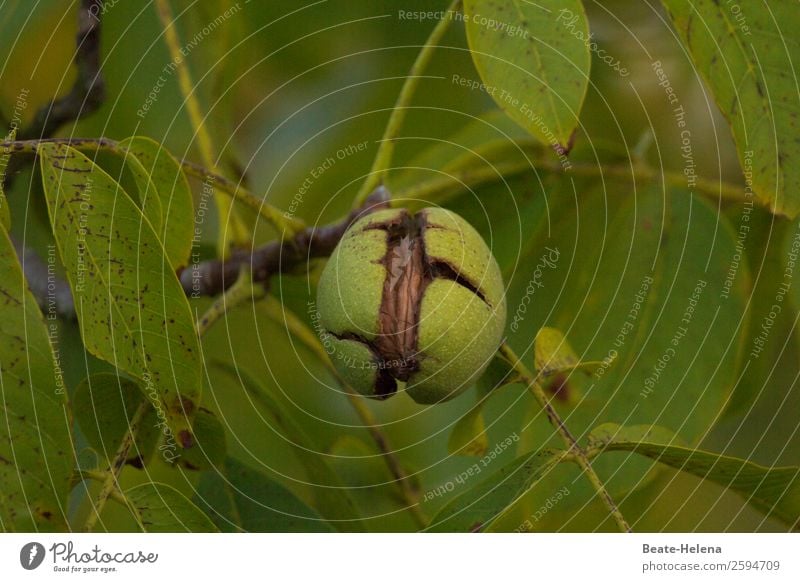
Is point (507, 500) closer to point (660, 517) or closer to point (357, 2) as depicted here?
point (660, 517)

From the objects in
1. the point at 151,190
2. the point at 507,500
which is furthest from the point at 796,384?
the point at 151,190

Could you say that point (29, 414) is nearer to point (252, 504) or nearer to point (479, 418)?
point (252, 504)

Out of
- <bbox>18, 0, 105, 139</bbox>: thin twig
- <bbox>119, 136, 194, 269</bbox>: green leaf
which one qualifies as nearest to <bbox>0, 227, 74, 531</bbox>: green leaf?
<bbox>119, 136, 194, 269</bbox>: green leaf

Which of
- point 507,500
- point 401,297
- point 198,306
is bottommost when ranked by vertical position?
point 507,500

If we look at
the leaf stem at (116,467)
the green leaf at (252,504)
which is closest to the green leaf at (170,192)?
the leaf stem at (116,467)
